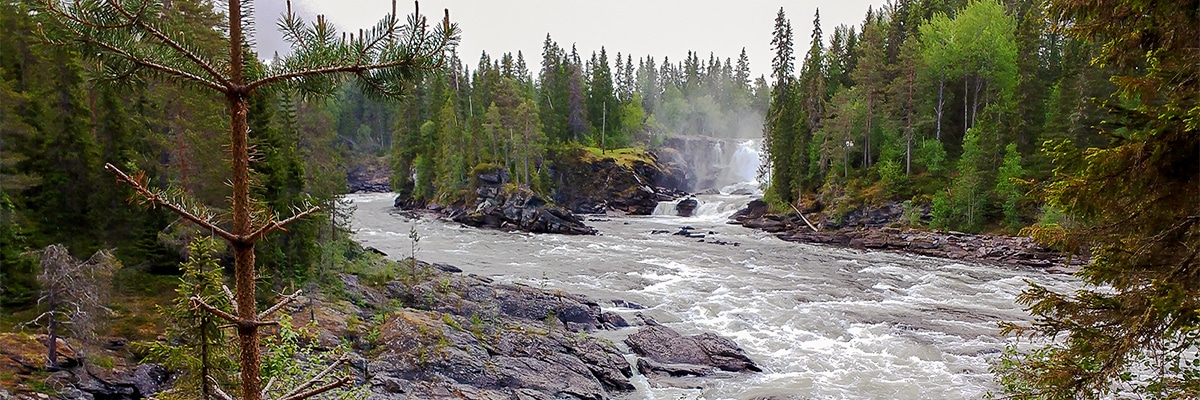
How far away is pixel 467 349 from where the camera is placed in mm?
14727

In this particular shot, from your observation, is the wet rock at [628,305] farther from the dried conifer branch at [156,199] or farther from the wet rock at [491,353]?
the dried conifer branch at [156,199]

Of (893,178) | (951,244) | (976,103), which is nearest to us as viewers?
(951,244)

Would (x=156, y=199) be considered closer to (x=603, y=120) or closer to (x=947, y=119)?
(x=947, y=119)

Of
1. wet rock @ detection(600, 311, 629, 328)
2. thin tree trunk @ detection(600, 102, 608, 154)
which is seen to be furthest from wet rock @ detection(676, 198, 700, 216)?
wet rock @ detection(600, 311, 629, 328)

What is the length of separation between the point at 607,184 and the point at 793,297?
43.2 m

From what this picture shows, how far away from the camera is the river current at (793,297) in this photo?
15344mm

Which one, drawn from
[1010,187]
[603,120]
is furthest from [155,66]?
[603,120]

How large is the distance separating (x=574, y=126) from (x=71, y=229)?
6133cm

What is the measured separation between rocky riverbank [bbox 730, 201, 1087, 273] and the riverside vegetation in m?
1.52

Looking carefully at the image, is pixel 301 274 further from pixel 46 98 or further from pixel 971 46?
pixel 971 46

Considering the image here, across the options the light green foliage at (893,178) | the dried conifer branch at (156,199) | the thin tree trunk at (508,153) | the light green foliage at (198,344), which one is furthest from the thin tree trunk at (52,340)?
the thin tree trunk at (508,153)

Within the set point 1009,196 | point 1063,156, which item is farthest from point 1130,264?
point 1009,196

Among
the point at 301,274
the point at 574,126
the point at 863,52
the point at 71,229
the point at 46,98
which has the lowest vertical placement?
the point at 301,274

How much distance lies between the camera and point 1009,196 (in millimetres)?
35719
